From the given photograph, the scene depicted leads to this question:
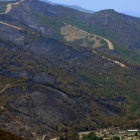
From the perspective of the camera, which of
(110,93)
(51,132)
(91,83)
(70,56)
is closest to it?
(51,132)

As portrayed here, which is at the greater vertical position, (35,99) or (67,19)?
(67,19)

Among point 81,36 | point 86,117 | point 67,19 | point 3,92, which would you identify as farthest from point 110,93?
point 67,19

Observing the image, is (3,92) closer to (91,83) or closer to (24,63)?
(24,63)

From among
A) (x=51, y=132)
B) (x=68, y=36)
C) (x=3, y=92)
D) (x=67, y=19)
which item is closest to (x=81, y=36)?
(x=68, y=36)

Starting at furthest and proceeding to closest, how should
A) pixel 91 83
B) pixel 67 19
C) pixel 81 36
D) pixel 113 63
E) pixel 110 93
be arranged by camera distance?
pixel 67 19, pixel 81 36, pixel 113 63, pixel 91 83, pixel 110 93

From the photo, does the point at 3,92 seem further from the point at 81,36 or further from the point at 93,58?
the point at 81,36

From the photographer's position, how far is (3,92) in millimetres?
45125

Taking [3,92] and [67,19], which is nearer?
[3,92]

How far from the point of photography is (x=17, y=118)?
126 ft

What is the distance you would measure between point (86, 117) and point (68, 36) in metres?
69.1

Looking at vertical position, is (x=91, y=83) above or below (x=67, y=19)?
below

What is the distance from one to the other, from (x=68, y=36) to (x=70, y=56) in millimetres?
27479

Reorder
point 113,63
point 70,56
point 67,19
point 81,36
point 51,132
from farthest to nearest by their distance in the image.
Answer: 1. point 67,19
2. point 81,36
3. point 70,56
4. point 113,63
5. point 51,132

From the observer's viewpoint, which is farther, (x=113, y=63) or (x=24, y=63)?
(x=113, y=63)
